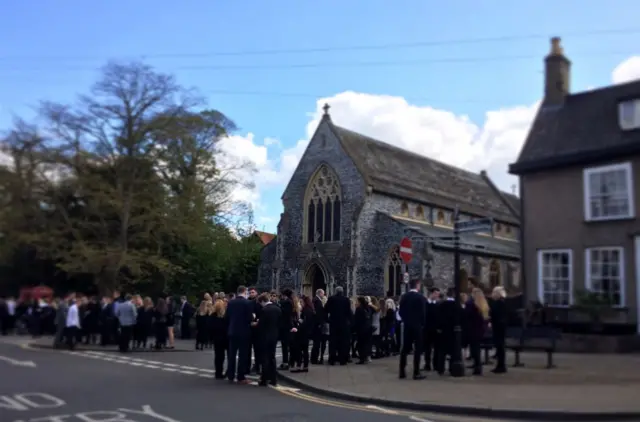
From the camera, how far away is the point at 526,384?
449 inches

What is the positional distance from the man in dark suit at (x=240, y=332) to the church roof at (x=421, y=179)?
2658 cm

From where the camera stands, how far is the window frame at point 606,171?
19062 millimetres

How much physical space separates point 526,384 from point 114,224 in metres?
28.3

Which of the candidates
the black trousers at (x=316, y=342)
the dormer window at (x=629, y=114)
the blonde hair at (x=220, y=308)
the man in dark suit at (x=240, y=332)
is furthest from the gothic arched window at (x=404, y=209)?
the man in dark suit at (x=240, y=332)

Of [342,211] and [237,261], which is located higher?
[342,211]

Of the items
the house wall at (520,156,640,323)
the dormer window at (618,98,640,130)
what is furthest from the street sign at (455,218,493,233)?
the dormer window at (618,98,640,130)

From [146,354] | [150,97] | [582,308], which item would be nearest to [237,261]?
[150,97]

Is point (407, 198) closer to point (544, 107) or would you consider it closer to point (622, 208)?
point (544, 107)

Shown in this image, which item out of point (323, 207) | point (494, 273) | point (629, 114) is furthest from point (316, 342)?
point (494, 273)

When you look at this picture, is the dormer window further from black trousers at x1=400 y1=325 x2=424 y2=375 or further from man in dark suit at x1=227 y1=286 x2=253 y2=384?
man in dark suit at x1=227 y1=286 x2=253 y2=384

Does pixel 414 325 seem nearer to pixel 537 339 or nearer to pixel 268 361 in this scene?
pixel 268 361

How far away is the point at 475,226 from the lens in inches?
516

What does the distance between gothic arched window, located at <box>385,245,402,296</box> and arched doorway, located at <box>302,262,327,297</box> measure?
4487 mm

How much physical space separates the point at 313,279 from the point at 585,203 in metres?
22.9
